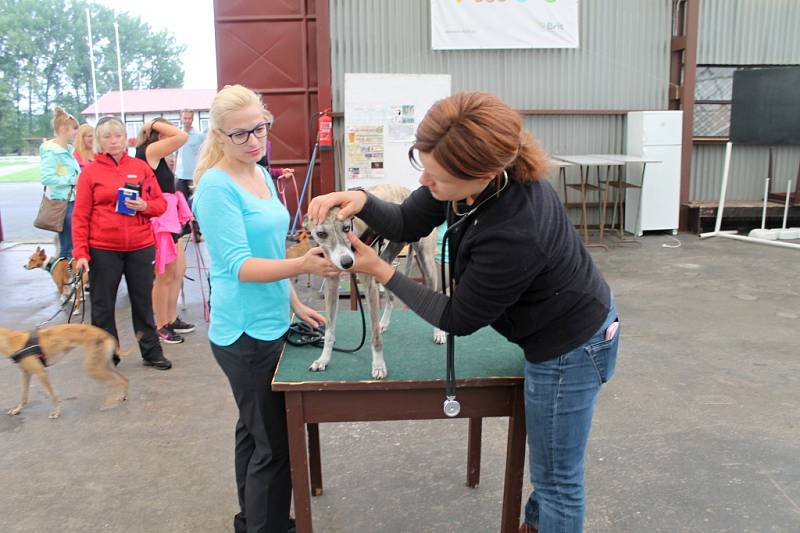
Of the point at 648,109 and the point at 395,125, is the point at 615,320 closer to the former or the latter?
the point at 395,125

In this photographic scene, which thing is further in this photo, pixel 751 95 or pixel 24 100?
pixel 24 100

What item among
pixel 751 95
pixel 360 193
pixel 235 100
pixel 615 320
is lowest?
pixel 615 320

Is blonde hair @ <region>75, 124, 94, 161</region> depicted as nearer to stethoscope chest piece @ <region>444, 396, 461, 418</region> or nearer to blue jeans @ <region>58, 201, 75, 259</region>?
blue jeans @ <region>58, 201, 75, 259</region>

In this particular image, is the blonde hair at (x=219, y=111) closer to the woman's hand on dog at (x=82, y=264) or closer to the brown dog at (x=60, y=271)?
the woman's hand on dog at (x=82, y=264)

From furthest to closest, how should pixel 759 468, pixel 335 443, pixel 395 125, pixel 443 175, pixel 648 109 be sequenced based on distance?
pixel 648 109 → pixel 395 125 → pixel 335 443 → pixel 759 468 → pixel 443 175

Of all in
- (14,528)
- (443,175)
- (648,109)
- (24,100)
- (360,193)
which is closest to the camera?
(443,175)

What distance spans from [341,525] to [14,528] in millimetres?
1463

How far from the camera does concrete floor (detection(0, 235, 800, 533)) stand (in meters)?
2.96

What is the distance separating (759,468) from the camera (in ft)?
10.8

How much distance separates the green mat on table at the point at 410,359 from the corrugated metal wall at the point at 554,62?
766cm

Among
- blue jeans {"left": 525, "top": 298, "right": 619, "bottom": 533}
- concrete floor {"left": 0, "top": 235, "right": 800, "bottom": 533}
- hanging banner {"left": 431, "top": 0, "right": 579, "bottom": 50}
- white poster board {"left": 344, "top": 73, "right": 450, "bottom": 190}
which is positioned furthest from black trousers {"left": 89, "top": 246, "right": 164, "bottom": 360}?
hanging banner {"left": 431, "top": 0, "right": 579, "bottom": 50}

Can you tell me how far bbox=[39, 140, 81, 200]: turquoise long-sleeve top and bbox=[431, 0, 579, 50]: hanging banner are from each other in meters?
5.52

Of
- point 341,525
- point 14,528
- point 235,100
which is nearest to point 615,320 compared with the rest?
point 235,100

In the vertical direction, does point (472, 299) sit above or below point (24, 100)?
below
